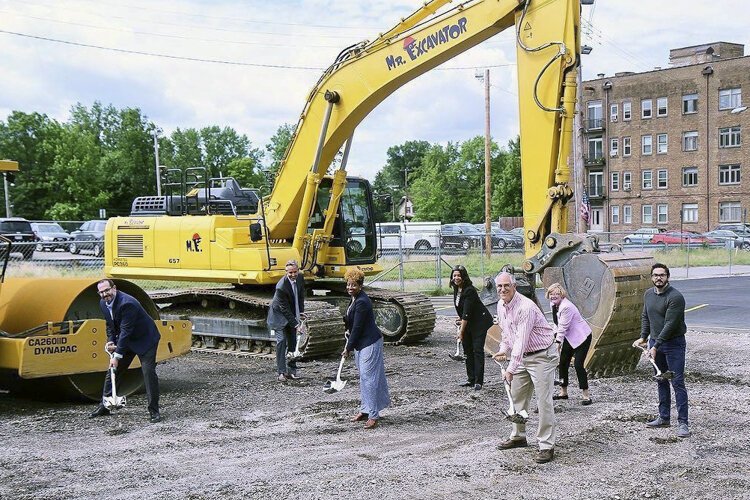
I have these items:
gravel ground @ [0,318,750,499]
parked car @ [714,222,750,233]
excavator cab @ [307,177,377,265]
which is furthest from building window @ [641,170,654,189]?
gravel ground @ [0,318,750,499]

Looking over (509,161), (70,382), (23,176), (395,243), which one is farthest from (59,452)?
(509,161)

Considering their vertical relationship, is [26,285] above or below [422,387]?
above

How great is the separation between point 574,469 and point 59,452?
482 cm

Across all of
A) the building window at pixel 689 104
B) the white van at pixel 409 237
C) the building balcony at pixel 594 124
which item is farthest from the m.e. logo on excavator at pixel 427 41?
the building balcony at pixel 594 124

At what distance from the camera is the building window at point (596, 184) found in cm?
6606

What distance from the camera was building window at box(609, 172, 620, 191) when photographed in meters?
64.7

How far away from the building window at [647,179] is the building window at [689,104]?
4.92m

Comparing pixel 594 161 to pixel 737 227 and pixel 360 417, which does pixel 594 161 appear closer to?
pixel 737 227

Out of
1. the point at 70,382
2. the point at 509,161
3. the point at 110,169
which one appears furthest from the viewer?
the point at 509,161

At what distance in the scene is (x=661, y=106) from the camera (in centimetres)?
6159

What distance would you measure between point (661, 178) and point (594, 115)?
7290mm

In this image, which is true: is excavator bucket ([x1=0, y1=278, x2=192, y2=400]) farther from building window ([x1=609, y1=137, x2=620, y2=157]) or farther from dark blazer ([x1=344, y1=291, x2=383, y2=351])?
building window ([x1=609, y1=137, x2=620, y2=157])

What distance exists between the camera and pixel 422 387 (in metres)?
11.5

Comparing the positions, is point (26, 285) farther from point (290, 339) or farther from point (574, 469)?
point (574, 469)
